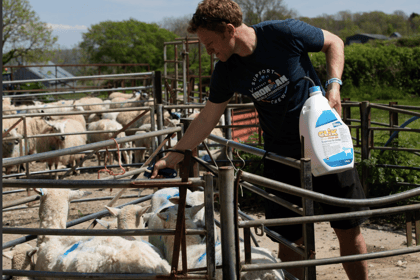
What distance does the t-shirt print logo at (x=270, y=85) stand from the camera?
7.14 feet

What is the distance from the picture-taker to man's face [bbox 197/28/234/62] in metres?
2.14

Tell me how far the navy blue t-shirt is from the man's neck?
24 mm

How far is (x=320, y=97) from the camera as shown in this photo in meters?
1.95

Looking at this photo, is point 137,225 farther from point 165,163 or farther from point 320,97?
point 320,97

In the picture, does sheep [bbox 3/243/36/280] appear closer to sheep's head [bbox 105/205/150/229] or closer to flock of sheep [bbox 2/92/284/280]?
flock of sheep [bbox 2/92/284/280]

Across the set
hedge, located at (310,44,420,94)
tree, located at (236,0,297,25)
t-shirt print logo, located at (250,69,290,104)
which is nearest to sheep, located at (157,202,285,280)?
t-shirt print logo, located at (250,69,290,104)

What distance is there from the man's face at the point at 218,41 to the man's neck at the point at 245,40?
4 cm

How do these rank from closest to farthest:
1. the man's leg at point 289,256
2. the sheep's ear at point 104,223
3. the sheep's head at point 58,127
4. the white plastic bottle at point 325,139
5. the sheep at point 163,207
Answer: the white plastic bottle at point 325,139 → the man's leg at point 289,256 → the sheep at point 163,207 → the sheep's ear at point 104,223 → the sheep's head at point 58,127

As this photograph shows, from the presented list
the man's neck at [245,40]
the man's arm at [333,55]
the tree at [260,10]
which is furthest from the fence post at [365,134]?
the tree at [260,10]

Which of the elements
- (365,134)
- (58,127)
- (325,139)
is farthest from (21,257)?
(58,127)

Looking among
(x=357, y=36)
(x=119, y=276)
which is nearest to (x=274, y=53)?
(x=119, y=276)

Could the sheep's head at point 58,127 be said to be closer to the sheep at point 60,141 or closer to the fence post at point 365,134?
the sheep at point 60,141

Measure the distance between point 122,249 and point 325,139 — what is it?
4.59ft

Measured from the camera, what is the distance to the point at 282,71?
7.13 feet
